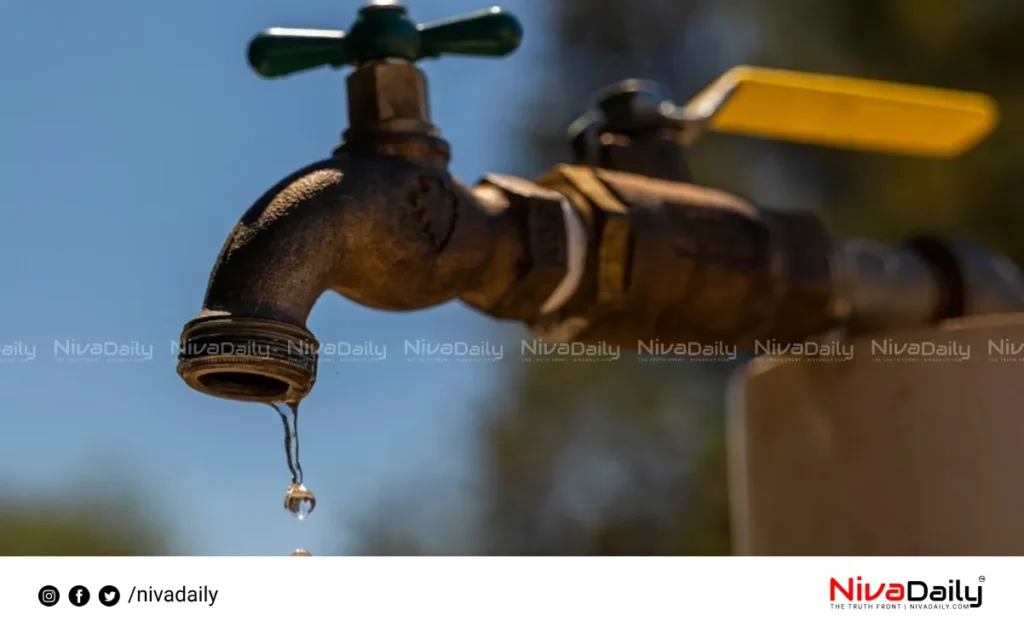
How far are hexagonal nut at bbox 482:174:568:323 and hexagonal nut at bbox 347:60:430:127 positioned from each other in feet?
0.20

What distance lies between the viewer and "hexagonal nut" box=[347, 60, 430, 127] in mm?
697

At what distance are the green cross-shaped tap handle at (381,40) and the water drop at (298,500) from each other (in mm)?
211

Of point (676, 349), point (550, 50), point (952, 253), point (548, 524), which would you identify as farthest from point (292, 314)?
point (550, 50)

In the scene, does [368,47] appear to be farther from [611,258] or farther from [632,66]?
[632,66]

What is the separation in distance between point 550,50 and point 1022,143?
27.5 inches

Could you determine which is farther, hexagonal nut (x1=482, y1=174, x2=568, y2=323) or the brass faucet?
hexagonal nut (x1=482, y1=174, x2=568, y2=323)

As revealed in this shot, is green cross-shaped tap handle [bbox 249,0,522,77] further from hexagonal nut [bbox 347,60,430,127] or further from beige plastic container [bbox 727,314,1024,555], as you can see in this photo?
beige plastic container [bbox 727,314,1024,555]
